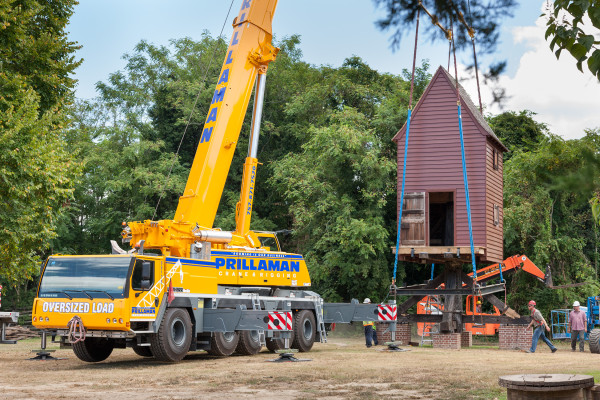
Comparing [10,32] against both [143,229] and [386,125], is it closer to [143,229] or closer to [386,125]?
[143,229]

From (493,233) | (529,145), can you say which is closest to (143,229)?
(493,233)

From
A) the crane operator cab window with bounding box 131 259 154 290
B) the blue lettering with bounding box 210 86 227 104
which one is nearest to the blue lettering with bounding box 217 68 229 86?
the blue lettering with bounding box 210 86 227 104

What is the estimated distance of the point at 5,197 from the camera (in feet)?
67.5

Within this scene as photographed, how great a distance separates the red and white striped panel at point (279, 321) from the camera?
62.2 feet

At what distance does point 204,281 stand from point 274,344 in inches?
170

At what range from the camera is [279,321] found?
754 inches

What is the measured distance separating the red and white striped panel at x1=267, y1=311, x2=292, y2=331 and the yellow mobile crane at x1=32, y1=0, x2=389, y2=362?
0.10 feet

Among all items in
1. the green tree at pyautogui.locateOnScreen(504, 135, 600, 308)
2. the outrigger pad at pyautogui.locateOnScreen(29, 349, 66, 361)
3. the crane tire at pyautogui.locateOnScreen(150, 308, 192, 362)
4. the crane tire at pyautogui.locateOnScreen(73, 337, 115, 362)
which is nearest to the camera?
the crane tire at pyautogui.locateOnScreen(150, 308, 192, 362)

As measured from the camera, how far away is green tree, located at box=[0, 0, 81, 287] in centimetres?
1998

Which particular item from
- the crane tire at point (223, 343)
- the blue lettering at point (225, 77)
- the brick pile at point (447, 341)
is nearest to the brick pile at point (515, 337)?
the brick pile at point (447, 341)

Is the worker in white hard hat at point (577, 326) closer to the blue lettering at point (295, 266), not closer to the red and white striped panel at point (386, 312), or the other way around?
the red and white striped panel at point (386, 312)

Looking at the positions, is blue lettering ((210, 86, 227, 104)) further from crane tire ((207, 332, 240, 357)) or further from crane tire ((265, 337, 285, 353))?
crane tire ((265, 337, 285, 353))

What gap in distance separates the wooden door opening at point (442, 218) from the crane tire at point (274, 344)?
867 cm

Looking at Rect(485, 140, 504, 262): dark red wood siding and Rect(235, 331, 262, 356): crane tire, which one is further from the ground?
Rect(485, 140, 504, 262): dark red wood siding
